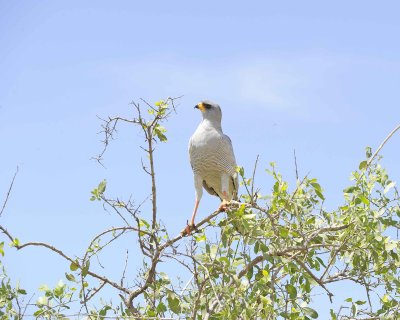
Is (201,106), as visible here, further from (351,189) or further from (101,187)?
(351,189)

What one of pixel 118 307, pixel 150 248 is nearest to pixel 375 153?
pixel 150 248

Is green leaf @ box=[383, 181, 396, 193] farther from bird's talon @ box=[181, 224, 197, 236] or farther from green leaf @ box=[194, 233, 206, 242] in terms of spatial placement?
bird's talon @ box=[181, 224, 197, 236]

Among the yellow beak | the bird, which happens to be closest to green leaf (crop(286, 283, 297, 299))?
the bird

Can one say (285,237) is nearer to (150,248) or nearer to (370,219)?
(370,219)

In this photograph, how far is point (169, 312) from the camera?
16.6ft

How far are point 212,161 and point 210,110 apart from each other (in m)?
0.71

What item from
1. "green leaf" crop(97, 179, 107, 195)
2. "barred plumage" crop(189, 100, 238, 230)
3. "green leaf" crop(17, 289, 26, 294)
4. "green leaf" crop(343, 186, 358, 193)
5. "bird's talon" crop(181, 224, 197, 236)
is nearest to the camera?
"green leaf" crop(343, 186, 358, 193)

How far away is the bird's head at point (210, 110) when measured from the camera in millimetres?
7434

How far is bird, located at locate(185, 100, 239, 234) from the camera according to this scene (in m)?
7.01

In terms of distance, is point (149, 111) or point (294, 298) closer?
point (294, 298)

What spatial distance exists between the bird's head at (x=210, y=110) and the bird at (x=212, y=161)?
0.01m

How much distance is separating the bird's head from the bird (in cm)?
1

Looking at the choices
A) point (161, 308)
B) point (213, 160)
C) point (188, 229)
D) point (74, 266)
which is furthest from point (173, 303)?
point (213, 160)

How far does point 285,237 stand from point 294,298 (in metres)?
0.45
